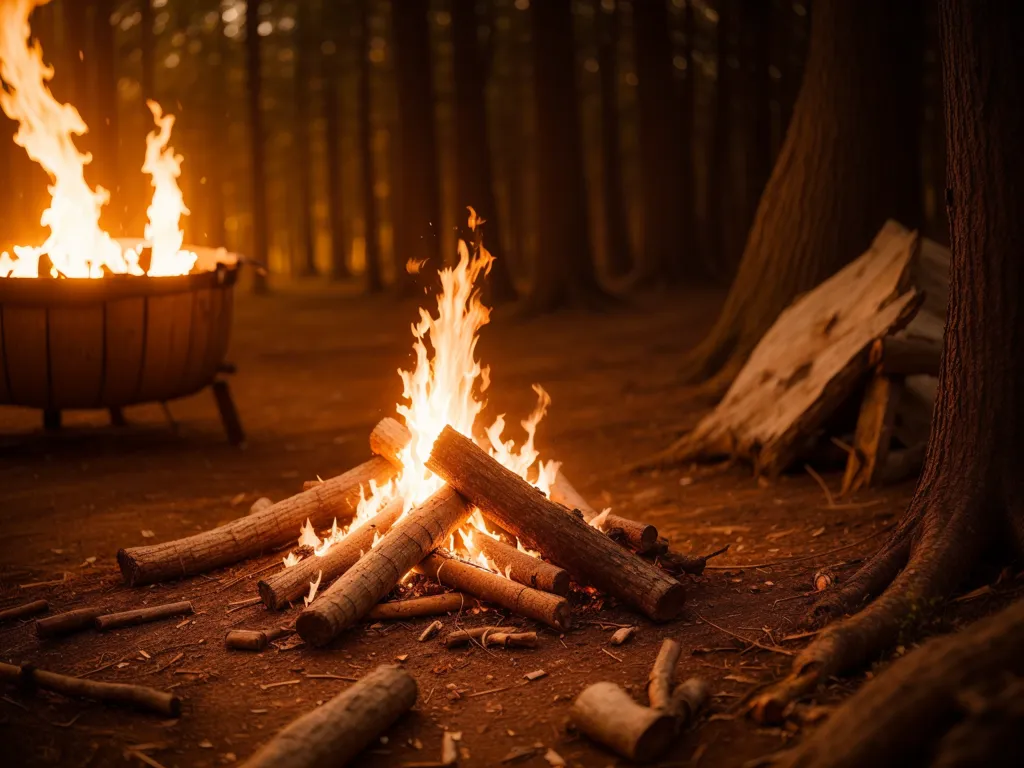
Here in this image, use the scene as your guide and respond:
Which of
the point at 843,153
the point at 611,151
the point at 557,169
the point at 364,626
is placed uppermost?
the point at 611,151

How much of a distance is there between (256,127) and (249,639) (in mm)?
21319

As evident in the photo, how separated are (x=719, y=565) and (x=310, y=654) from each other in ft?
7.64

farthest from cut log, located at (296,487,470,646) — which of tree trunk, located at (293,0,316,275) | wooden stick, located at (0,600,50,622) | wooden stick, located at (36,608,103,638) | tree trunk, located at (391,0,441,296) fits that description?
tree trunk, located at (293,0,316,275)

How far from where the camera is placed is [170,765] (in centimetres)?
350

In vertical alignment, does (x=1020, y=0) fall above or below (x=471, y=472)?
above

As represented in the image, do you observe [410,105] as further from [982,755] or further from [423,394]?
[982,755]

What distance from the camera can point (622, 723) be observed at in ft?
11.2

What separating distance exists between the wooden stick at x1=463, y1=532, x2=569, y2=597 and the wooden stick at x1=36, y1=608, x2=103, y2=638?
75.4 inches

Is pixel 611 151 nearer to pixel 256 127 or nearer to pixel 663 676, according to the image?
pixel 256 127

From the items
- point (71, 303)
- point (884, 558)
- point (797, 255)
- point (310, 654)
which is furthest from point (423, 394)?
point (797, 255)

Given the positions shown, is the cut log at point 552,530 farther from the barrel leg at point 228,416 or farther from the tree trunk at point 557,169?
the tree trunk at point 557,169

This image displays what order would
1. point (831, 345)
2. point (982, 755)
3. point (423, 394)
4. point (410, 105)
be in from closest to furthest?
point (982, 755) → point (423, 394) → point (831, 345) → point (410, 105)

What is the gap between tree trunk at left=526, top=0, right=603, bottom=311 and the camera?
17.0m

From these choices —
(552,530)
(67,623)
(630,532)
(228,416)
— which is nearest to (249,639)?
(67,623)
